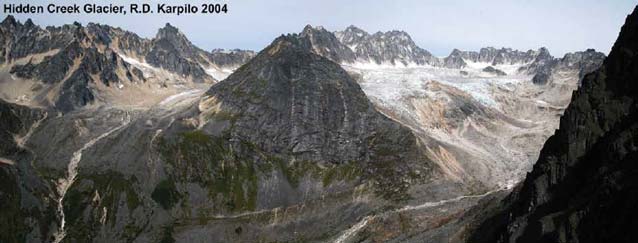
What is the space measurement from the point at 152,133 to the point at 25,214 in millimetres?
45297

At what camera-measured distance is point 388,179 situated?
16825cm

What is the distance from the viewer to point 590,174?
7112 centimetres

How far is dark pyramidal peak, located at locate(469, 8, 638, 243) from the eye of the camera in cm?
5969

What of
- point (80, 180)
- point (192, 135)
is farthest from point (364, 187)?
point (80, 180)

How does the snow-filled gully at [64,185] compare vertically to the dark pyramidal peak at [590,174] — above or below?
below

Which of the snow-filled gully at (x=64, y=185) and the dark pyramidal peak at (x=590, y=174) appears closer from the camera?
the dark pyramidal peak at (x=590, y=174)

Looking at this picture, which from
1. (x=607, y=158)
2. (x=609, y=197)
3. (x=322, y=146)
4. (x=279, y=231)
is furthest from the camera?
(x=322, y=146)

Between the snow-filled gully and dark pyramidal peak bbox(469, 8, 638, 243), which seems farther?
the snow-filled gully

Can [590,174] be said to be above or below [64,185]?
above

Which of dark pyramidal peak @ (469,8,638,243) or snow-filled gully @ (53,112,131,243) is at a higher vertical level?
dark pyramidal peak @ (469,8,638,243)

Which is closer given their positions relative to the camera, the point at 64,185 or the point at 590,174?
the point at 590,174

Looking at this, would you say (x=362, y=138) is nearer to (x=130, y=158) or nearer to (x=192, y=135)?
(x=192, y=135)

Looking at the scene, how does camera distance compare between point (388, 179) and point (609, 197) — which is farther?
point (388, 179)

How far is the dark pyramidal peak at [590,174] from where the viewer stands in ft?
196
